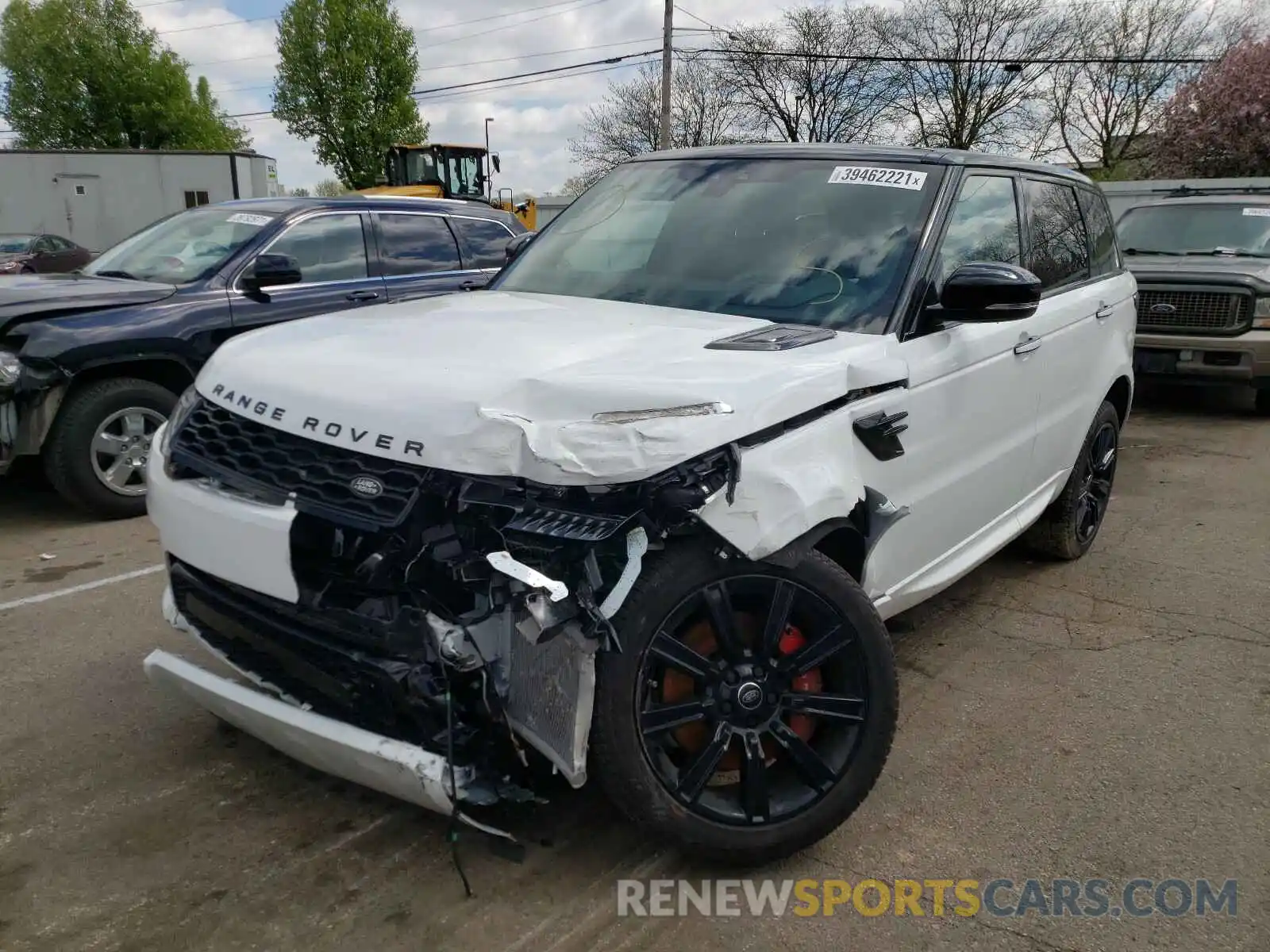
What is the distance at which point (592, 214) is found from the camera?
13.7ft

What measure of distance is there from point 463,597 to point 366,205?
5.22 metres

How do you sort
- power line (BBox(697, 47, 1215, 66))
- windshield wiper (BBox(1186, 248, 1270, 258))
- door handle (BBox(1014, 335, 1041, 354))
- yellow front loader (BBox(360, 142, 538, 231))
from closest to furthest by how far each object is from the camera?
1. door handle (BBox(1014, 335, 1041, 354))
2. windshield wiper (BBox(1186, 248, 1270, 258))
3. yellow front loader (BBox(360, 142, 538, 231))
4. power line (BBox(697, 47, 1215, 66))

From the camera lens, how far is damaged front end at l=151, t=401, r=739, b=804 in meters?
2.29

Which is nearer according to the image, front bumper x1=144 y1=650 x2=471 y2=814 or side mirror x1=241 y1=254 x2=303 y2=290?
front bumper x1=144 y1=650 x2=471 y2=814

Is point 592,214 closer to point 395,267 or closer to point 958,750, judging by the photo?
point 958,750

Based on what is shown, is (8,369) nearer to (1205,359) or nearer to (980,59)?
(1205,359)

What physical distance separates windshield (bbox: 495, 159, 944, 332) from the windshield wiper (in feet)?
24.8

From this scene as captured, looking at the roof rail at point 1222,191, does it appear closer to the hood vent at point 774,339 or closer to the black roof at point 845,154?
the black roof at point 845,154

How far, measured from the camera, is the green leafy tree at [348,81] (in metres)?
40.7

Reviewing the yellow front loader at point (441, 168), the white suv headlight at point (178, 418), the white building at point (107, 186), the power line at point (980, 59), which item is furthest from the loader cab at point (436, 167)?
the white suv headlight at point (178, 418)

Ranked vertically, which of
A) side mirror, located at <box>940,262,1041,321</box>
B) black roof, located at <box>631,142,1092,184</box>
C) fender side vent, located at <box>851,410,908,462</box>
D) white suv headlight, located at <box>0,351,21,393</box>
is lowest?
white suv headlight, located at <box>0,351,21,393</box>

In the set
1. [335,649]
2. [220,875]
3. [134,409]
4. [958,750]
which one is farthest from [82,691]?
[958,750]

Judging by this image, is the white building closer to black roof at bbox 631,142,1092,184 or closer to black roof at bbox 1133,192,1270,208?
black roof at bbox 1133,192,1270,208

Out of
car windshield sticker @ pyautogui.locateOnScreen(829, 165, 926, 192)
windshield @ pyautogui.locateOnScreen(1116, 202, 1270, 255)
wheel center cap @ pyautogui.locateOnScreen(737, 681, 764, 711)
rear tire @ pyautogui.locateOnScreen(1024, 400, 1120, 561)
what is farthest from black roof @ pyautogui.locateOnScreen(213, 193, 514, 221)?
windshield @ pyautogui.locateOnScreen(1116, 202, 1270, 255)
